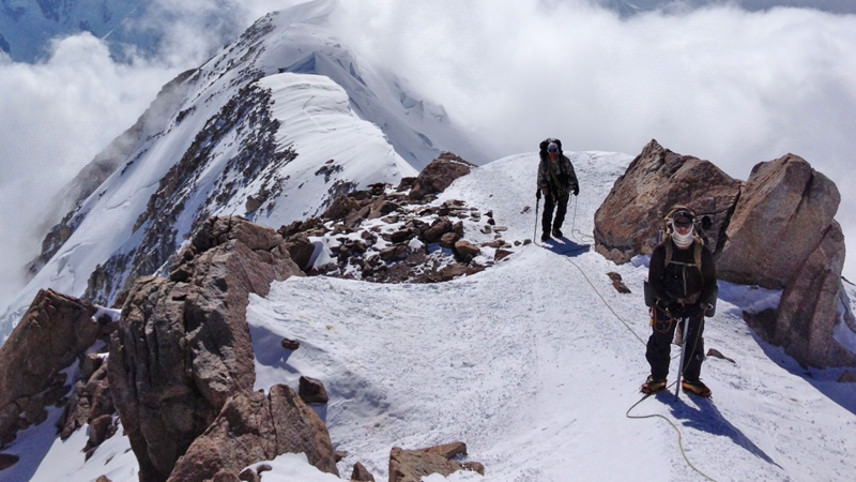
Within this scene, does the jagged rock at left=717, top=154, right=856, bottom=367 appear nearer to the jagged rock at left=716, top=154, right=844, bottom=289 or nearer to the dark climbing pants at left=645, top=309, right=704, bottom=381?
the jagged rock at left=716, top=154, right=844, bottom=289

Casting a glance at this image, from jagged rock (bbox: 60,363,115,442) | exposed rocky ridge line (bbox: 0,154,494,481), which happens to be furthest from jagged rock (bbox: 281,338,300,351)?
jagged rock (bbox: 60,363,115,442)

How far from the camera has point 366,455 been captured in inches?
332

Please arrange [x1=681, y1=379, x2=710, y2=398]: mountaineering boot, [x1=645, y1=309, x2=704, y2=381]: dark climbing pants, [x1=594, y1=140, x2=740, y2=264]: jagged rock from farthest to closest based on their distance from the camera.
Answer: [x1=594, y1=140, x2=740, y2=264]: jagged rock
[x1=681, y1=379, x2=710, y2=398]: mountaineering boot
[x1=645, y1=309, x2=704, y2=381]: dark climbing pants

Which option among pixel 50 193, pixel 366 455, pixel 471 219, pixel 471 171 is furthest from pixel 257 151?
pixel 50 193

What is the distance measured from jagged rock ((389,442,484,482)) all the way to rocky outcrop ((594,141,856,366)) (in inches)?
199

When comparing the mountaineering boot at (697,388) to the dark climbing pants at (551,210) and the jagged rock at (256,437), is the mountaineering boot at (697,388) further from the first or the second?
the dark climbing pants at (551,210)

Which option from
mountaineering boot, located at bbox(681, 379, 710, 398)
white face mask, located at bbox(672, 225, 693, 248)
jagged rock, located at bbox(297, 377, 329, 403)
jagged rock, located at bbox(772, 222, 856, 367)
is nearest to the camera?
white face mask, located at bbox(672, 225, 693, 248)

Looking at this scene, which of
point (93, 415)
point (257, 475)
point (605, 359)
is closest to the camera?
point (257, 475)

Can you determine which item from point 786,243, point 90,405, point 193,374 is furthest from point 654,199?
point 90,405

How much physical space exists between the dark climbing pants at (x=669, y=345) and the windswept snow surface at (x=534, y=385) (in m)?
0.36

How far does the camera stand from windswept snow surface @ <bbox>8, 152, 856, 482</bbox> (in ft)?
22.8

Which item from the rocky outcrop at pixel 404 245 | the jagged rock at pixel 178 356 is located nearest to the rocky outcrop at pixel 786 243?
the rocky outcrop at pixel 404 245

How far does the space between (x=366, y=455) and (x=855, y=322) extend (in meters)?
9.04

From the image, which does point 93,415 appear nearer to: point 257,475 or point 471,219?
point 257,475
